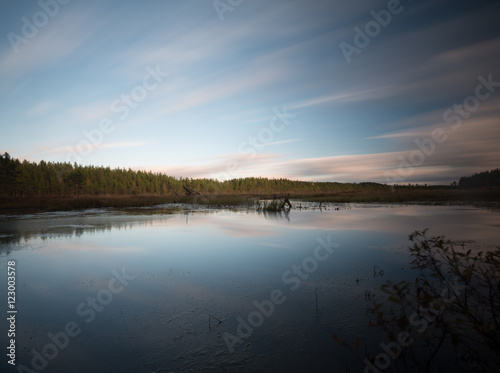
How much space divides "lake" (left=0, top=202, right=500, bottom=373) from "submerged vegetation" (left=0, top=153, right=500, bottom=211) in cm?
1972

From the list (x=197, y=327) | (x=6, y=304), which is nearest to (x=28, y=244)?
(x=6, y=304)

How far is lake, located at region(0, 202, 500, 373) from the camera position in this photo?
4.25 meters

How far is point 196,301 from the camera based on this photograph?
20.7ft

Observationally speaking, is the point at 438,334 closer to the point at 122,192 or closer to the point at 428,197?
the point at 428,197

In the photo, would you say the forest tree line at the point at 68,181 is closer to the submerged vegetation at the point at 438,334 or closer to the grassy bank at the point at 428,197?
the grassy bank at the point at 428,197

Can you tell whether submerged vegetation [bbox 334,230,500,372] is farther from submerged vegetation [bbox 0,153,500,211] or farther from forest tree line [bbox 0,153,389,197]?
forest tree line [bbox 0,153,389,197]

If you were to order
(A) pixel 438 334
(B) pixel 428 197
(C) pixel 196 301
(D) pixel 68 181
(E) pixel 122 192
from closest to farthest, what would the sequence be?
(A) pixel 438 334 < (C) pixel 196 301 < (B) pixel 428 197 < (D) pixel 68 181 < (E) pixel 122 192

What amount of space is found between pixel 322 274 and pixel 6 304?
808 centimetres

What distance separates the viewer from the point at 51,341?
4730mm

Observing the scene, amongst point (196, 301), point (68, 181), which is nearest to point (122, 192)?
point (68, 181)

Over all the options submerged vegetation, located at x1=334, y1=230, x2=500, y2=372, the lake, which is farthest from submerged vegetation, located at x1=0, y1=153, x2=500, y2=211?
submerged vegetation, located at x1=334, y1=230, x2=500, y2=372

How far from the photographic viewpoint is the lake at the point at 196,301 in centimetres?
425

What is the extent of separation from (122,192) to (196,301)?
A: 387 ft

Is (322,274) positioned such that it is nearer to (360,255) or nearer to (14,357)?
(360,255)
